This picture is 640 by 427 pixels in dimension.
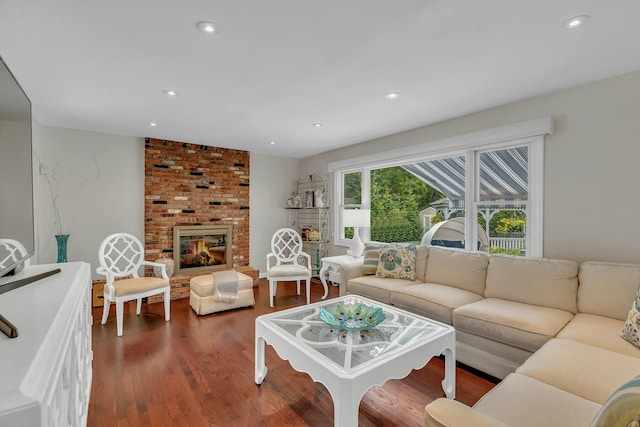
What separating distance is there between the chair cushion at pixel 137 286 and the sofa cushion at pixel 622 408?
3.59m

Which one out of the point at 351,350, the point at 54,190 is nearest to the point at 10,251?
the point at 351,350

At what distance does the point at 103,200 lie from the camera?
4.16 m

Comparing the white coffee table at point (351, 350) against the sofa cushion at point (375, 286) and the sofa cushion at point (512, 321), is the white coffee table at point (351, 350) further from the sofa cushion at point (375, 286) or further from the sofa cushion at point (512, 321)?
the sofa cushion at point (375, 286)

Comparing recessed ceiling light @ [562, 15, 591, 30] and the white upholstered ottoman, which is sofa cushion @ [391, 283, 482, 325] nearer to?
the white upholstered ottoman

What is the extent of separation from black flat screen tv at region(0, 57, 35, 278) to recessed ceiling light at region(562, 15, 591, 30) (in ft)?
8.47

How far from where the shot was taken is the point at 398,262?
137 inches

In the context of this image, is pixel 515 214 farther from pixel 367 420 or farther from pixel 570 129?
pixel 367 420

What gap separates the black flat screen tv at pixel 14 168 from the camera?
3.46 feet

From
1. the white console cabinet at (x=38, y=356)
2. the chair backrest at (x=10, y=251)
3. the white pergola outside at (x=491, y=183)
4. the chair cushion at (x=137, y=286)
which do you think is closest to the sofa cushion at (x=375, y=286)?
the white pergola outside at (x=491, y=183)

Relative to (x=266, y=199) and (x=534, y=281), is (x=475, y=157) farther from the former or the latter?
(x=266, y=199)

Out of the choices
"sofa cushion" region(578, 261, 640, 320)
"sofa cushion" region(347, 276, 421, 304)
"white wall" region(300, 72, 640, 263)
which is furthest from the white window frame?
"sofa cushion" region(347, 276, 421, 304)

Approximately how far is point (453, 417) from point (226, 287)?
124 inches

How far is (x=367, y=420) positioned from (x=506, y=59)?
2515 millimetres

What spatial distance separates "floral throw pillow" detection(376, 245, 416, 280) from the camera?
3420 mm
